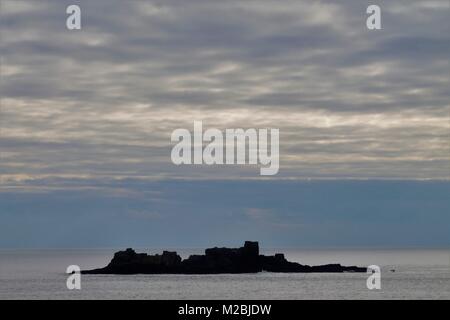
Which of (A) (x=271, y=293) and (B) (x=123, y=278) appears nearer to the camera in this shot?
(A) (x=271, y=293)

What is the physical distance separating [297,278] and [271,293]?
50.1 metres

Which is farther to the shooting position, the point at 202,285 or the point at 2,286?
the point at 2,286

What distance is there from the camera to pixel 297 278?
193375 millimetres
